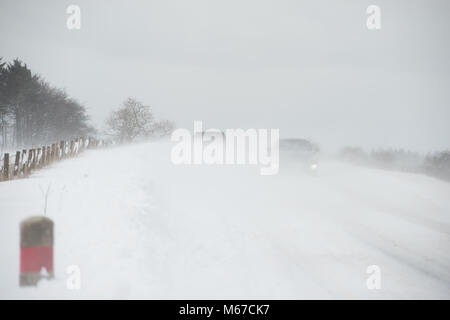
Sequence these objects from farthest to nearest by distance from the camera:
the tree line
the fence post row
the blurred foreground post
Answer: the tree line, the fence post row, the blurred foreground post

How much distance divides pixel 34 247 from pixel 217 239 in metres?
3.96

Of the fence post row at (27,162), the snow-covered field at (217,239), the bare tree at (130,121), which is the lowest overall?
the snow-covered field at (217,239)

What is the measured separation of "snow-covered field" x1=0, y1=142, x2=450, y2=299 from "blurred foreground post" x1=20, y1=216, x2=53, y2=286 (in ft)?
0.81

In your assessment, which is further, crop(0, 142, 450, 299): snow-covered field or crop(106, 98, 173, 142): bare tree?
crop(106, 98, 173, 142): bare tree

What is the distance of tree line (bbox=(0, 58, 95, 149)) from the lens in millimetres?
39312

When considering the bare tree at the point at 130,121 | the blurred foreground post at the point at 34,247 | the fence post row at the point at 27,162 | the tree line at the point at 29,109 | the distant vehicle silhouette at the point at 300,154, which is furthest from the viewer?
the bare tree at the point at 130,121

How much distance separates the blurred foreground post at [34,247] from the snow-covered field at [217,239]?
246mm

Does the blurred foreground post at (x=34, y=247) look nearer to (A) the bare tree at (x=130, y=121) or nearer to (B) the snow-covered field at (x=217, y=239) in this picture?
(B) the snow-covered field at (x=217, y=239)

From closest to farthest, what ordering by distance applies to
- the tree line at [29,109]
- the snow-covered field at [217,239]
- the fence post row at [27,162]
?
the snow-covered field at [217,239] → the fence post row at [27,162] → the tree line at [29,109]

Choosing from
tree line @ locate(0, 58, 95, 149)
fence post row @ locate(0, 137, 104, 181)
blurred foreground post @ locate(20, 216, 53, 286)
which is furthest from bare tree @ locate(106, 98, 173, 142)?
blurred foreground post @ locate(20, 216, 53, 286)

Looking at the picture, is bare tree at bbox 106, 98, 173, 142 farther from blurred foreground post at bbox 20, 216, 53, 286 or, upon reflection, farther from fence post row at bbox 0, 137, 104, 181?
blurred foreground post at bbox 20, 216, 53, 286

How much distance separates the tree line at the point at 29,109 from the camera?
129 ft

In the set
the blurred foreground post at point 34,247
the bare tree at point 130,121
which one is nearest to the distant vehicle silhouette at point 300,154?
the blurred foreground post at point 34,247
